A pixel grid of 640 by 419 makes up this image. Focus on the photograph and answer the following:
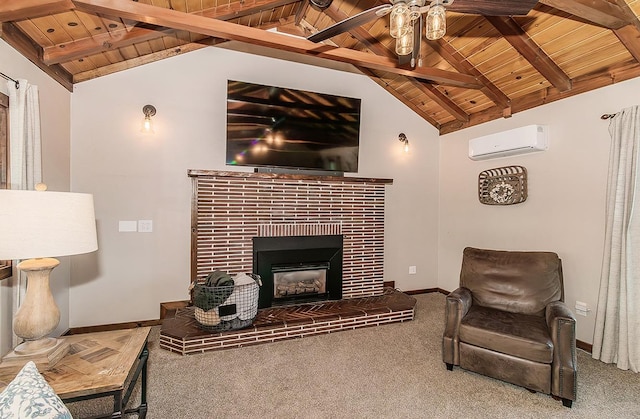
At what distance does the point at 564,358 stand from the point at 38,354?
314cm

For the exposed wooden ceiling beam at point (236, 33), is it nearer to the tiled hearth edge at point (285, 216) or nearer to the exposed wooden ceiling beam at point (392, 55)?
the exposed wooden ceiling beam at point (392, 55)

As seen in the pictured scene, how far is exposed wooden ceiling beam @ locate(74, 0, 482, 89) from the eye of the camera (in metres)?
2.18

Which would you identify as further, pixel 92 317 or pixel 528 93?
pixel 528 93

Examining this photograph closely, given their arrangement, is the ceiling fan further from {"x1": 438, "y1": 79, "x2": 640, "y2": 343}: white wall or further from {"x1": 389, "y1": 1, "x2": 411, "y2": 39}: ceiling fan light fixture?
{"x1": 438, "y1": 79, "x2": 640, "y2": 343}: white wall

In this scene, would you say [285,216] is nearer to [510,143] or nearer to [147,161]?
[147,161]

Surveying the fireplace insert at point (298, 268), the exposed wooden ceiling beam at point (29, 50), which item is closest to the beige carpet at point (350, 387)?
the fireplace insert at point (298, 268)

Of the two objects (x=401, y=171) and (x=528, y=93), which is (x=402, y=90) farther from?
(x=528, y=93)

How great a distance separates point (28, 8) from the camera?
2002 millimetres

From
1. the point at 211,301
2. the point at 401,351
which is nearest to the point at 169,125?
the point at 211,301

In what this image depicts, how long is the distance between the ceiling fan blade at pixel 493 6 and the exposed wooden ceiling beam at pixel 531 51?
117cm

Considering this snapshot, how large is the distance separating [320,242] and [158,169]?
79.4 inches

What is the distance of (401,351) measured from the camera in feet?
9.75

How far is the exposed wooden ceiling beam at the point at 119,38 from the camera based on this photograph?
2676mm

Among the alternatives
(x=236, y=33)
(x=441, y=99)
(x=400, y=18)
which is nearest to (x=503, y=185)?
(x=441, y=99)
